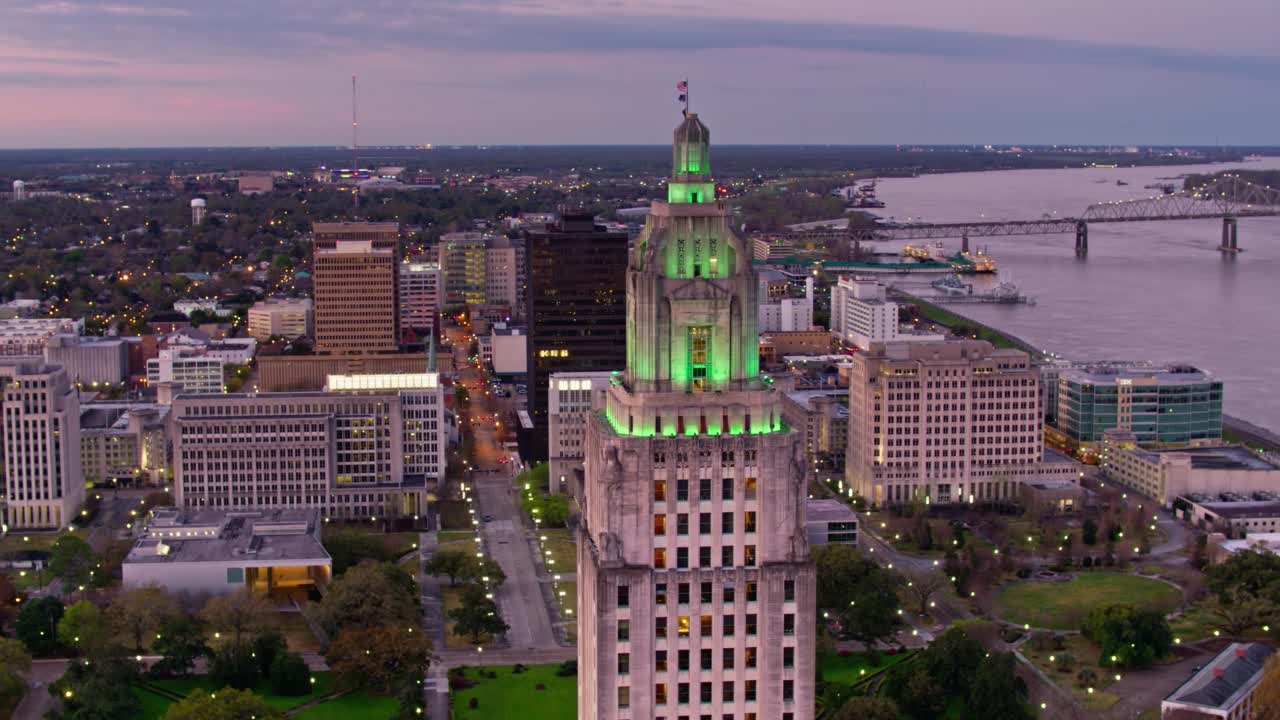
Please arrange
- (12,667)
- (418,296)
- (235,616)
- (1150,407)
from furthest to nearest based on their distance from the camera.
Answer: (418,296) → (1150,407) → (235,616) → (12,667)

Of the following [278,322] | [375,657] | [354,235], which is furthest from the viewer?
[278,322]

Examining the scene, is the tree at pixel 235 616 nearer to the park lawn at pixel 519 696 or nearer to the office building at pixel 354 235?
the park lawn at pixel 519 696

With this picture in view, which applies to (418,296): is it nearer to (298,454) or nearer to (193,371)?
(193,371)

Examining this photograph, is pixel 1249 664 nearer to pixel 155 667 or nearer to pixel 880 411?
pixel 880 411

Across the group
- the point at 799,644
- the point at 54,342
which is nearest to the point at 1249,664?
the point at 799,644

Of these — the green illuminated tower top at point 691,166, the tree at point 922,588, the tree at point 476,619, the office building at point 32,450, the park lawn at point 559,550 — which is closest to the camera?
the green illuminated tower top at point 691,166

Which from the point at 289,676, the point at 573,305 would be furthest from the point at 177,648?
the point at 573,305

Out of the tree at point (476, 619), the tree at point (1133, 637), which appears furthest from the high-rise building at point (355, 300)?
the tree at point (1133, 637)
